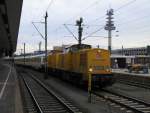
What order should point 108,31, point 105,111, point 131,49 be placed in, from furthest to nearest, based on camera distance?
point 131,49 → point 108,31 → point 105,111

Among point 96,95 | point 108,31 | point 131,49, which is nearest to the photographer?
point 96,95

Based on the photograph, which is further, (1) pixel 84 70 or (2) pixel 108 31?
(2) pixel 108 31

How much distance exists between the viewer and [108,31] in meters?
87.9

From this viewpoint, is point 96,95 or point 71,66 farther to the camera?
point 71,66

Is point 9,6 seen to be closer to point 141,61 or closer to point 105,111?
point 105,111

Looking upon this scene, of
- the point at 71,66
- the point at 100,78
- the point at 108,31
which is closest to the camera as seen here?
the point at 100,78

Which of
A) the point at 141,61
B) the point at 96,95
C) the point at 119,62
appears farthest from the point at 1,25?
the point at 141,61

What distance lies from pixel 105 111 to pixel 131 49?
5333 inches

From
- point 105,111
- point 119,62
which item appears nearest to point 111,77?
point 105,111

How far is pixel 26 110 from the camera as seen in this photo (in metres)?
17.0

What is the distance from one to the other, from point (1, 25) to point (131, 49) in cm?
11622

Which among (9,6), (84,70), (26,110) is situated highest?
(9,6)

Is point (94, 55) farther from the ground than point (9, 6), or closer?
closer

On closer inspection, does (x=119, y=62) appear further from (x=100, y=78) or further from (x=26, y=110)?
(x=26, y=110)
